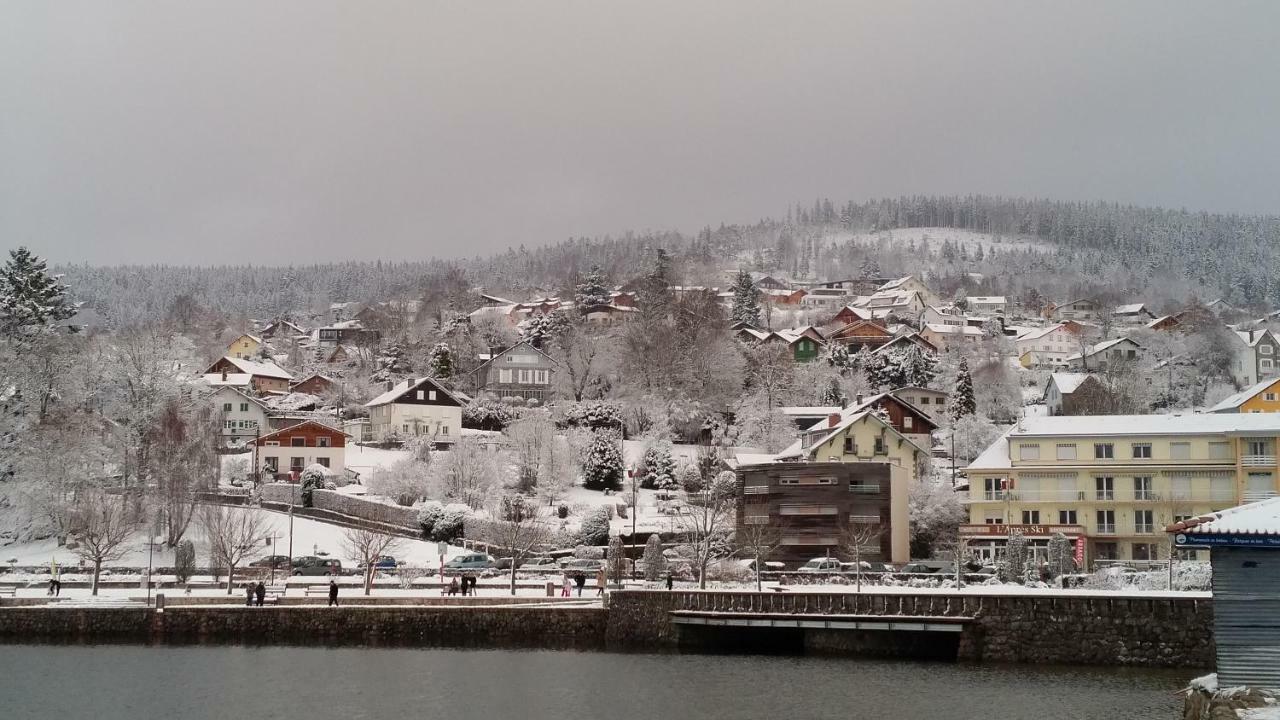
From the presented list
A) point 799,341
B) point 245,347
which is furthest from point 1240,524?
point 245,347

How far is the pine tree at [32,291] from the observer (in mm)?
84938

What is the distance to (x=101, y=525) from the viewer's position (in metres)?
63.6

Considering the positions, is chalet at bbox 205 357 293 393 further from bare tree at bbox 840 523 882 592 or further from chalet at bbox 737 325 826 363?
bare tree at bbox 840 523 882 592

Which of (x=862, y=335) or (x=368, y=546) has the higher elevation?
(x=862, y=335)

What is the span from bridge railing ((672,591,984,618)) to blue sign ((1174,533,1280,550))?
749 inches

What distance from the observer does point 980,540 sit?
2697 inches

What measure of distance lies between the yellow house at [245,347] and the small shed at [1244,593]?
13968 cm

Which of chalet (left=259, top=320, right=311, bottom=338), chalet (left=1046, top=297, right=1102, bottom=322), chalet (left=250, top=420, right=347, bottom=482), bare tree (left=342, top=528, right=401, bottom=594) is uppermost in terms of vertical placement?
chalet (left=1046, top=297, right=1102, bottom=322)

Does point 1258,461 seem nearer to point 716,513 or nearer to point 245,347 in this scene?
point 716,513

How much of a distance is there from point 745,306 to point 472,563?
90022mm

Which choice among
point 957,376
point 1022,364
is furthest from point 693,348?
point 1022,364

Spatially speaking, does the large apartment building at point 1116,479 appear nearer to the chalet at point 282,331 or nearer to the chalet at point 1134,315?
the chalet at point 1134,315

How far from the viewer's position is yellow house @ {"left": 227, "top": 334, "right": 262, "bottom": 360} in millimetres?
154000

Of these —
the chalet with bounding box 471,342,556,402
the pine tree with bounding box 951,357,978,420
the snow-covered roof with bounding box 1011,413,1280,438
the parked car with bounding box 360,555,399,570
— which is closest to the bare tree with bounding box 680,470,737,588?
the parked car with bounding box 360,555,399,570
